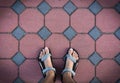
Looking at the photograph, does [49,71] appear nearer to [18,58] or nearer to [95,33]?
[18,58]

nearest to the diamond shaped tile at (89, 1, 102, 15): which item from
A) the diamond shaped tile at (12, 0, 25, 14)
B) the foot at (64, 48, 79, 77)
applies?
the foot at (64, 48, 79, 77)

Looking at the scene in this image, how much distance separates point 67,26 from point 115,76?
38 centimetres

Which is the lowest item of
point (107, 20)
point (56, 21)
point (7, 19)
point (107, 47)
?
point (107, 47)

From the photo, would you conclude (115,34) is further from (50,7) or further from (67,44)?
(50,7)

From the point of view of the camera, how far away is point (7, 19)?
1.32 m

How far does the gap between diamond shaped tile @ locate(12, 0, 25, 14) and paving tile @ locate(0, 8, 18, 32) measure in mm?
22

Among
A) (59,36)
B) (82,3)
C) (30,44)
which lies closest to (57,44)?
(59,36)

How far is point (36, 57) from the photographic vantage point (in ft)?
4.34

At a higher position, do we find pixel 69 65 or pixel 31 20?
pixel 31 20

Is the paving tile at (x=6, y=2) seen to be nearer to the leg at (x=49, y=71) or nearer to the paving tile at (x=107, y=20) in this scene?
the leg at (x=49, y=71)

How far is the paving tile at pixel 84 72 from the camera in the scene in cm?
132

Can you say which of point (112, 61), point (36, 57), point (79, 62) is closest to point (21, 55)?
point (36, 57)

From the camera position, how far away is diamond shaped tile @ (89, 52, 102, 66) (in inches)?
52.3

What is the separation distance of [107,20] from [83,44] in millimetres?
186
